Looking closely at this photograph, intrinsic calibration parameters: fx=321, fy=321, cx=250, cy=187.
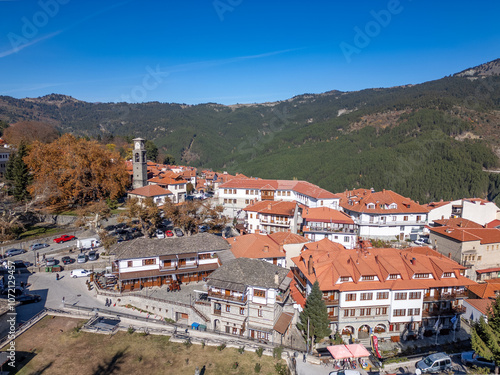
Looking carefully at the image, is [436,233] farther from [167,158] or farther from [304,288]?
[167,158]

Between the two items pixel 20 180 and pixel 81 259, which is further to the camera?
pixel 20 180

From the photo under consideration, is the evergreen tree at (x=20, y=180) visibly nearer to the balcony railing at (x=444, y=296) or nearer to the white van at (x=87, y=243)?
the white van at (x=87, y=243)

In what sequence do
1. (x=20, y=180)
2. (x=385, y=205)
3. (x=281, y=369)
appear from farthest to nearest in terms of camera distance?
1. (x=20, y=180)
2. (x=385, y=205)
3. (x=281, y=369)

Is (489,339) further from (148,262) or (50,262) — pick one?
(50,262)

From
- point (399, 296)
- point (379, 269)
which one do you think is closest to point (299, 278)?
point (379, 269)

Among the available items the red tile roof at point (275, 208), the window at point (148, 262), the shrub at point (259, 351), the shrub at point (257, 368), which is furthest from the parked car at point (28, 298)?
the red tile roof at point (275, 208)

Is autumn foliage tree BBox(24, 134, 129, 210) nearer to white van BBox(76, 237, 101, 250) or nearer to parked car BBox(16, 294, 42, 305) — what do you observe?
white van BBox(76, 237, 101, 250)

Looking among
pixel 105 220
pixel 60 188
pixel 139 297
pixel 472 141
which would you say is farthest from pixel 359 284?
pixel 472 141
